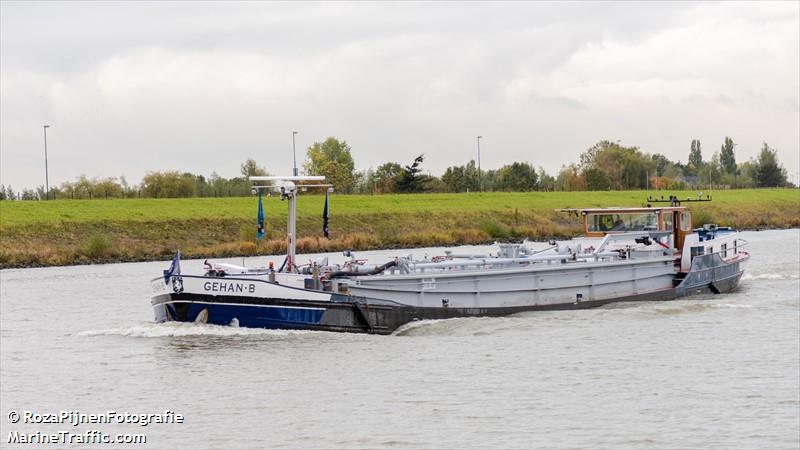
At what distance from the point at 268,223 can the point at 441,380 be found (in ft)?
218

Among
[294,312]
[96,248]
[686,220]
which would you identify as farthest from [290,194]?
[96,248]

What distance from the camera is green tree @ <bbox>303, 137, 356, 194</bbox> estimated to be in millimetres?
140000

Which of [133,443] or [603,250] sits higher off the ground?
[603,250]

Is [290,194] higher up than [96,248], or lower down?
higher up

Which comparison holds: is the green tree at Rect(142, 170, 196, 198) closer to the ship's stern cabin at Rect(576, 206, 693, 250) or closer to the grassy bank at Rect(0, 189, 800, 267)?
the grassy bank at Rect(0, 189, 800, 267)

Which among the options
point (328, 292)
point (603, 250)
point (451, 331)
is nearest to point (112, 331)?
point (328, 292)

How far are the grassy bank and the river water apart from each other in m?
39.3

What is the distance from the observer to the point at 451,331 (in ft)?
116

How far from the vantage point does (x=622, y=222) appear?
45.3 m

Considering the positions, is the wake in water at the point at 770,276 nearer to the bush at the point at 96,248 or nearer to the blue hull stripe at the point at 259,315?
the blue hull stripe at the point at 259,315

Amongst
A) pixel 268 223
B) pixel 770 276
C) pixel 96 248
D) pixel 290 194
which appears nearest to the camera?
pixel 290 194

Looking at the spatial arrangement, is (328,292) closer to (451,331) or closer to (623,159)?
(451,331)

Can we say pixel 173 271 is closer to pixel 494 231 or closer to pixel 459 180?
pixel 494 231

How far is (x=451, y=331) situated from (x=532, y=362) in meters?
5.16
